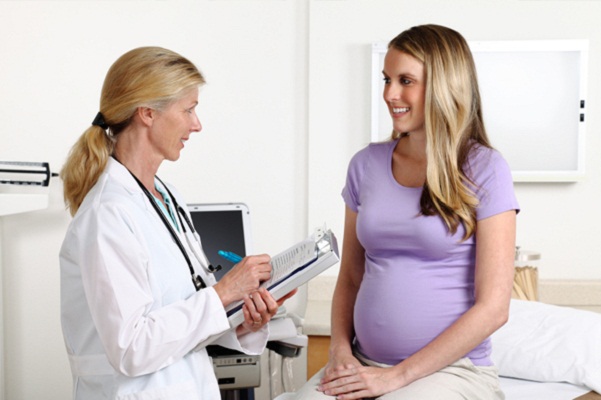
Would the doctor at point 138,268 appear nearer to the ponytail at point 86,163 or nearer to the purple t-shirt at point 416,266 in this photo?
the ponytail at point 86,163

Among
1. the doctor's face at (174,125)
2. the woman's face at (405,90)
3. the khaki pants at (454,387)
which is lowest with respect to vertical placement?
the khaki pants at (454,387)

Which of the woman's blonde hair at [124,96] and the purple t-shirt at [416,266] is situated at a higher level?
the woman's blonde hair at [124,96]

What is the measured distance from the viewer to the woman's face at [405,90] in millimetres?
1532

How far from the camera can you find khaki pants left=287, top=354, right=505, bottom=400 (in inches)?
56.8

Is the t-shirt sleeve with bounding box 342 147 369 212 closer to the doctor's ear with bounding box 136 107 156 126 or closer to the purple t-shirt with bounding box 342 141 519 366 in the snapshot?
the purple t-shirt with bounding box 342 141 519 366

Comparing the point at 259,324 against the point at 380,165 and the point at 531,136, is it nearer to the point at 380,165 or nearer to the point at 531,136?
the point at 380,165

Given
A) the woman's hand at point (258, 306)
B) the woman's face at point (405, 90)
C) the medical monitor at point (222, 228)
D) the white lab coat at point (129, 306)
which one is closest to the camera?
the white lab coat at point (129, 306)

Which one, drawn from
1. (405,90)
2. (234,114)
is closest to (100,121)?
(405,90)

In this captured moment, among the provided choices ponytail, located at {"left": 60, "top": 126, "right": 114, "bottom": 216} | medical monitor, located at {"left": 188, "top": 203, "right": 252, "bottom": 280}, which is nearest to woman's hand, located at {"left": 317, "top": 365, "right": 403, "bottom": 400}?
ponytail, located at {"left": 60, "top": 126, "right": 114, "bottom": 216}

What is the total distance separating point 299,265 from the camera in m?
1.38

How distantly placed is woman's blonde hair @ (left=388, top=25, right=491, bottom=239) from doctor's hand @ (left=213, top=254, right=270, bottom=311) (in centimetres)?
34

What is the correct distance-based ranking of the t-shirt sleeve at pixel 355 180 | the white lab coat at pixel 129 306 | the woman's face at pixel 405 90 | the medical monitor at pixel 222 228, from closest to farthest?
the white lab coat at pixel 129 306, the woman's face at pixel 405 90, the t-shirt sleeve at pixel 355 180, the medical monitor at pixel 222 228

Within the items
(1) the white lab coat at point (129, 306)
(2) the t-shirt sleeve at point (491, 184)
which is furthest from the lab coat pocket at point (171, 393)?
(2) the t-shirt sleeve at point (491, 184)

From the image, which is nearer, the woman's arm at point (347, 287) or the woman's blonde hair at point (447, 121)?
the woman's blonde hair at point (447, 121)
